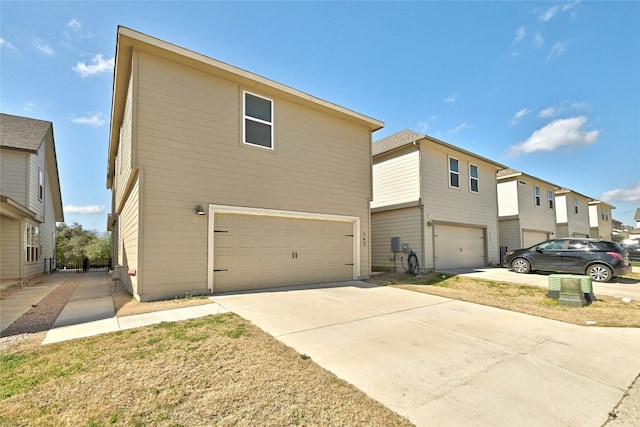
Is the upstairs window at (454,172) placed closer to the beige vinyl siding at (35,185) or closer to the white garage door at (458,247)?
the white garage door at (458,247)

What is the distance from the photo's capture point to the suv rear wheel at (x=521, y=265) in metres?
12.1

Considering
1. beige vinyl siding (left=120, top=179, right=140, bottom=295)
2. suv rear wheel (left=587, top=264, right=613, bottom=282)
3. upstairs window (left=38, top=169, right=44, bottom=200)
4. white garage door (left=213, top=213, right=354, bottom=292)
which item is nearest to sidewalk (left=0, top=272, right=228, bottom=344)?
beige vinyl siding (left=120, top=179, right=140, bottom=295)

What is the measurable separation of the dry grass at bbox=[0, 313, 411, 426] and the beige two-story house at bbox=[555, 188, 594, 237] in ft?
89.1

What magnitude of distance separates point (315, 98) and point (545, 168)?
2729cm

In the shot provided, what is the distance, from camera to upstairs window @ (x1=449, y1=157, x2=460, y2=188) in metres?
14.0

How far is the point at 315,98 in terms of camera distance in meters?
9.23

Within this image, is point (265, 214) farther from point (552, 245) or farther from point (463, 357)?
point (552, 245)

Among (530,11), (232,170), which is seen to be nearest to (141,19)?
(232,170)

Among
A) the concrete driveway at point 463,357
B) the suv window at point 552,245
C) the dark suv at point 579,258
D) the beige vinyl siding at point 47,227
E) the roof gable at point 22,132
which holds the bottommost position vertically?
the concrete driveway at point 463,357

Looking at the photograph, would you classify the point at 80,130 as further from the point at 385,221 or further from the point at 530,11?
the point at 530,11

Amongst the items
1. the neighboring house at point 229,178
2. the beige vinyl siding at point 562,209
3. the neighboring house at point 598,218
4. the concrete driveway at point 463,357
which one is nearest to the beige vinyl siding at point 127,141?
the neighboring house at point 229,178

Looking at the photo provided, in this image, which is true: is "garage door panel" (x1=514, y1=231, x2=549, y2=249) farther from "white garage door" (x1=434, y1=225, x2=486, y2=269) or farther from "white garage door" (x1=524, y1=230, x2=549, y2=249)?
"white garage door" (x1=434, y1=225, x2=486, y2=269)

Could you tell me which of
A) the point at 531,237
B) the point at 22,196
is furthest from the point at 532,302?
the point at 22,196

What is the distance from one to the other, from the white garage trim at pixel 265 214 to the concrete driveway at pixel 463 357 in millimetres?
1240
